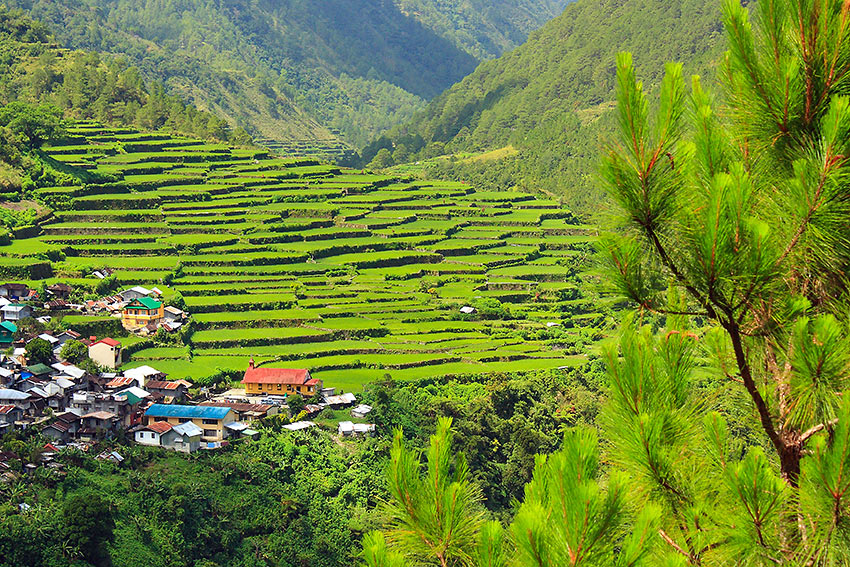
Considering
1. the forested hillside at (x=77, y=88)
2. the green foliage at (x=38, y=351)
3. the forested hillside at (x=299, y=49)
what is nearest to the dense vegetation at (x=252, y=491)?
the green foliage at (x=38, y=351)

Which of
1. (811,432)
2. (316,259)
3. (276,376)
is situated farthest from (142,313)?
(811,432)

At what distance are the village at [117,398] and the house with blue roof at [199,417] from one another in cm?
2

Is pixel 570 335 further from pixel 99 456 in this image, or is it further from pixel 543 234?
pixel 99 456

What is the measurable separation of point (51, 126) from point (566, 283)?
727 inches

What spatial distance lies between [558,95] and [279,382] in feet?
145

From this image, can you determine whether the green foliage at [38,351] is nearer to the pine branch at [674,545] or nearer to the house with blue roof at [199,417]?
the house with blue roof at [199,417]

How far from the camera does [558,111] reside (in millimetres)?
61156

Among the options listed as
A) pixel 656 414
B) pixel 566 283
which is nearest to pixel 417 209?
pixel 566 283

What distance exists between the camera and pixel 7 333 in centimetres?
2330

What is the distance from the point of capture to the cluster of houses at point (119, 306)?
25.8 metres

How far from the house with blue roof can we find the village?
0.8 inches

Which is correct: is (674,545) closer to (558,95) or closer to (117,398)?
(117,398)

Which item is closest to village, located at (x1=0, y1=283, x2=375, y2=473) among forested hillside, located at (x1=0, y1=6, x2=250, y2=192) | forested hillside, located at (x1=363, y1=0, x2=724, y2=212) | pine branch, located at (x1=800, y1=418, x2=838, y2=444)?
pine branch, located at (x1=800, y1=418, x2=838, y2=444)

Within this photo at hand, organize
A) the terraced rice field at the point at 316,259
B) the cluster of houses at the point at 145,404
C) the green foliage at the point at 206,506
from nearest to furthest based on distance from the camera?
the green foliage at the point at 206,506 < the cluster of houses at the point at 145,404 < the terraced rice field at the point at 316,259
